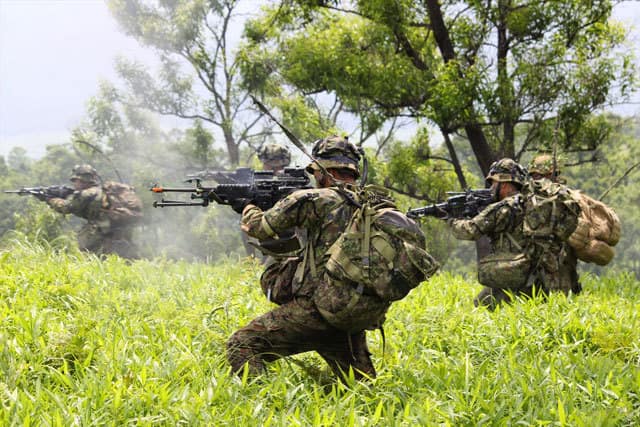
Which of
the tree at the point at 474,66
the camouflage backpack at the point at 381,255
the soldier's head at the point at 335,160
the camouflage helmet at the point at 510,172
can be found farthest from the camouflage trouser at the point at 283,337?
the tree at the point at 474,66

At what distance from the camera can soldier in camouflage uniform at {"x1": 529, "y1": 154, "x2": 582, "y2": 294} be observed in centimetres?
686

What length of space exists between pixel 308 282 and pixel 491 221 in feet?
10.7

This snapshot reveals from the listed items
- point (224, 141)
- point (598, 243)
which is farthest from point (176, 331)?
point (224, 141)

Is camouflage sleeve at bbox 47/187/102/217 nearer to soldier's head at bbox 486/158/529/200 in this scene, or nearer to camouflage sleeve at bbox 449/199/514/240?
camouflage sleeve at bbox 449/199/514/240

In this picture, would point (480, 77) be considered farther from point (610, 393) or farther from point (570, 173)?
point (570, 173)

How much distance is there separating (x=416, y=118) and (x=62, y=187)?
6.00m

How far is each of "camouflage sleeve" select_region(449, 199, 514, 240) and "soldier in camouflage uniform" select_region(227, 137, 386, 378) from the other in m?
2.86

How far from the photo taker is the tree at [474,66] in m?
9.48

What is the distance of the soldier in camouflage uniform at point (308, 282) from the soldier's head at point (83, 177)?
22.9 feet

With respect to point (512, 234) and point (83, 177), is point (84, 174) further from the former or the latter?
point (512, 234)

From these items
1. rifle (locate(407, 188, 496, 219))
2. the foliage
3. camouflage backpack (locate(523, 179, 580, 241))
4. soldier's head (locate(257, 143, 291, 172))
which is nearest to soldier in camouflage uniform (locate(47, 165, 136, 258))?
soldier's head (locate(257, 143, 291, 172))

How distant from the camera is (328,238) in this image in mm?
3846

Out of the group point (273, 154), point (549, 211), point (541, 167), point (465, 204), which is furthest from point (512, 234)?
point (273, 154)

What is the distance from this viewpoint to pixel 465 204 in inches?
284
